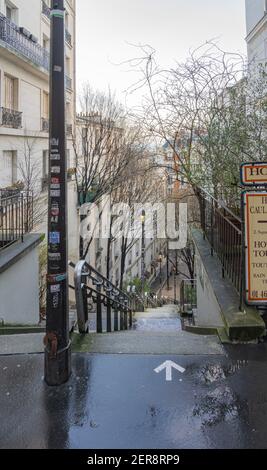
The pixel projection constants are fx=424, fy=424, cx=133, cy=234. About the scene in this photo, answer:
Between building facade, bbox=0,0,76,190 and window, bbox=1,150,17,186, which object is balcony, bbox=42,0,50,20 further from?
window, bbox=1,150,17,186

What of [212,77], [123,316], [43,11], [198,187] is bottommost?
[123,316]

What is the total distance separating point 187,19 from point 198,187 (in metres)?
3.51

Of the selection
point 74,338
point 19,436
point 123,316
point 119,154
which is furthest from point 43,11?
point 19,436

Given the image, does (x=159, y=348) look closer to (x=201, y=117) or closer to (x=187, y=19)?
(x=201, y=117)

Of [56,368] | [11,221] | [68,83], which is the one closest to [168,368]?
[56,368]

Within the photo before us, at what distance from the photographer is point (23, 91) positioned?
18.4 meters

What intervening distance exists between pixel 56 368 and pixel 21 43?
16.2 metres

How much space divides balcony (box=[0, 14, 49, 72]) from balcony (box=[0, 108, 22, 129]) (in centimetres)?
221

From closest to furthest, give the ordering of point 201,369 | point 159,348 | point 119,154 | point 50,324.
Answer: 1. point 50,324
2. point 201,369
3. point 159,348
4. point 119,154

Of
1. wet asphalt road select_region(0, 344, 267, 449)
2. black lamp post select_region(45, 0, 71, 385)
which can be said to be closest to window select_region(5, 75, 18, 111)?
black lamp post select_region(45, 0, 71, 385)

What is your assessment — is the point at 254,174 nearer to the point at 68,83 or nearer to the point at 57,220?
the point at 57,220

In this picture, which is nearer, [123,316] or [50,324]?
[50,324]

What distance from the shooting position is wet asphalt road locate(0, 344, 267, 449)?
10.2ft
